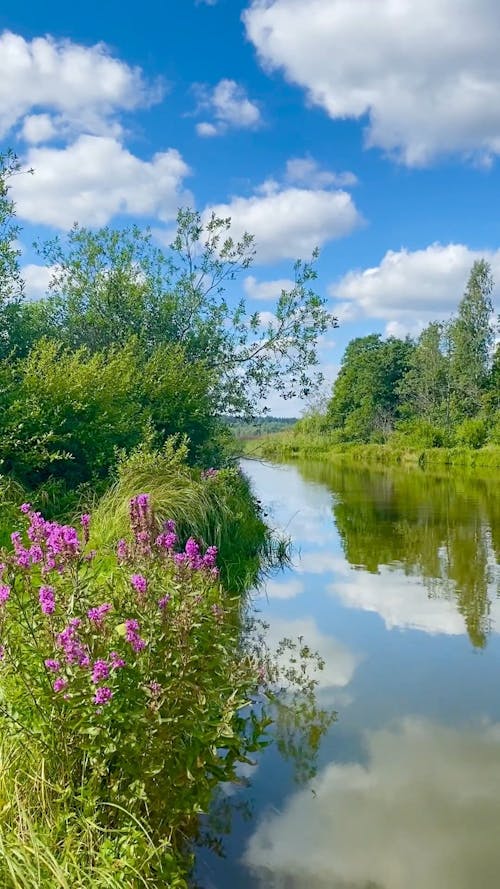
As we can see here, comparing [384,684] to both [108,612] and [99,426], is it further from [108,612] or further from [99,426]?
[99,426]

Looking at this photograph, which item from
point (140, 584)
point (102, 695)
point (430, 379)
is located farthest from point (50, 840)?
point (430, 379)

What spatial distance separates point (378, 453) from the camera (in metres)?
47.4

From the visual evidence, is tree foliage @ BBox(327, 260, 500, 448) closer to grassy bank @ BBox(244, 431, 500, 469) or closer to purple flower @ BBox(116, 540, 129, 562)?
grassy bank @ BBox(244, 431, 500, 469)

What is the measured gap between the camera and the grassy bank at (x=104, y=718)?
280cm

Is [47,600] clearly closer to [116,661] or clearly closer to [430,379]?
[116,661]

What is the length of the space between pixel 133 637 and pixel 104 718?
1.12 ft

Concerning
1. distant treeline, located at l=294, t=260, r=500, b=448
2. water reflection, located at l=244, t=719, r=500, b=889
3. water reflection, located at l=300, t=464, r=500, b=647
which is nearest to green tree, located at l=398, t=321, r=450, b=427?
distant treeline, located at l=294, t=260, r=500, b=448

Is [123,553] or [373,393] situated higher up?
[373,393]

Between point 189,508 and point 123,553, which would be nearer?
point 123,553

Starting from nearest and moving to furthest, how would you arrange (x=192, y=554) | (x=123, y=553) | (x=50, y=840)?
(x=50, y=840) < (x=123, y=553) < (x=192, y=554)

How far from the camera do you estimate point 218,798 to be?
4.30 meters

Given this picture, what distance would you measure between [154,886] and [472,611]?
6506 millimetres

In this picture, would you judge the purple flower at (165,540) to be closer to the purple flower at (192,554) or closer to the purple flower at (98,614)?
the purple flower at (192,554)

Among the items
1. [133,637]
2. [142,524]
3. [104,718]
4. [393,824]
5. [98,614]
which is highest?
[142,524]
